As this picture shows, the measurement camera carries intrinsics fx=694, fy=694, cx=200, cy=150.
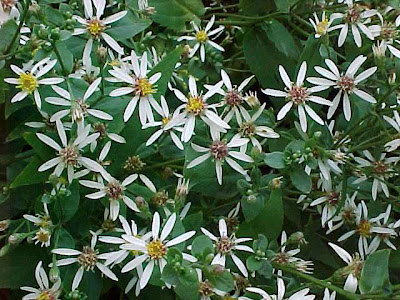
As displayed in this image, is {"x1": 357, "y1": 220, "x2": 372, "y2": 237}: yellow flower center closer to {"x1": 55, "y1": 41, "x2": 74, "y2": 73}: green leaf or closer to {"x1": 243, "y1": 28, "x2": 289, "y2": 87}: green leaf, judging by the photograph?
{"x1": 243, "y1": 28, "x2": 289, "y2": 87}: green leaf

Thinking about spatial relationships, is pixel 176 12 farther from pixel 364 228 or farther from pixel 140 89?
pixel 364 228

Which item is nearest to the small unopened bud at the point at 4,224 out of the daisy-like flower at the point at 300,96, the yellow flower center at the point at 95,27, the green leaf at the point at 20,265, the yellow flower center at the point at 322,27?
the green leaf at the point at 20,265

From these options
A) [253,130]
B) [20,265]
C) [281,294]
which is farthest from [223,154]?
[20,265]

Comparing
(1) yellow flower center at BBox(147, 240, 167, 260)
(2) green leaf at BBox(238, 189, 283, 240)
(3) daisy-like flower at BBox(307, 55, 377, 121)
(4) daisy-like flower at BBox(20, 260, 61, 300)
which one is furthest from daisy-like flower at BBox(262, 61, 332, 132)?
(4) daisy-like flower at BBox(20, 260, 61, 300)

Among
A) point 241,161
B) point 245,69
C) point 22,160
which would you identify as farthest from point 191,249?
point 245,69

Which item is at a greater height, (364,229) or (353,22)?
(353,22)

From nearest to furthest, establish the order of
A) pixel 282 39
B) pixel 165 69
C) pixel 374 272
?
pixel 374 272
pixel 165 69
pixel 282 39
